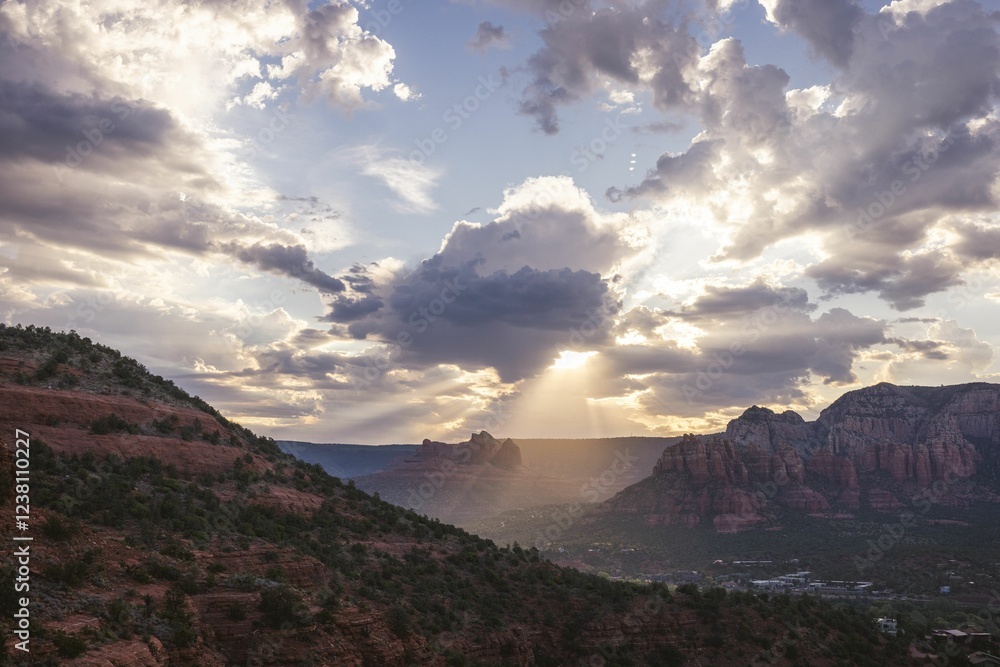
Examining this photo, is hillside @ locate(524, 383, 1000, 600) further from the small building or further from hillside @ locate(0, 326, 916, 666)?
hillside @ locate(0, 326, 916, 666)

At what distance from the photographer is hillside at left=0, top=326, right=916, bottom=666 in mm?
30688

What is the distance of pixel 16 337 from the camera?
175 feet

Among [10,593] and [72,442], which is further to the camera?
[72,442]

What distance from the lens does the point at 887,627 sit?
236ft

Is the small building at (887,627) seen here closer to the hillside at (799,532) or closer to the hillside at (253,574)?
the hillside at (253,574)

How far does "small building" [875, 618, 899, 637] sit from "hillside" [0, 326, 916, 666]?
3.96 m

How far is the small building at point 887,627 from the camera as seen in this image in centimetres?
6988

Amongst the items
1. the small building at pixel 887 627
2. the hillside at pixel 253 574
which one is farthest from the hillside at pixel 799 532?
the hillside at pixel 253 574

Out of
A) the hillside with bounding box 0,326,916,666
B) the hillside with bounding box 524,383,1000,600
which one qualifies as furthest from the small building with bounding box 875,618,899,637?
the hillside with bounding box 524,383,1000,600

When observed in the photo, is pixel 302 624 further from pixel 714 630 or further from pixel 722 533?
pixel 722 533

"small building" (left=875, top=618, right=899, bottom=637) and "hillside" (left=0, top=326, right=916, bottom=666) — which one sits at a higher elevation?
"hillside" (left=0, top=326, right=916, bottom=666)

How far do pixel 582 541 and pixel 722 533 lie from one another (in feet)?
115

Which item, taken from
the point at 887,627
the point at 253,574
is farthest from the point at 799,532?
the point at 253,574

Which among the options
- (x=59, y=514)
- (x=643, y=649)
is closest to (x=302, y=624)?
(x=59, y=514)
